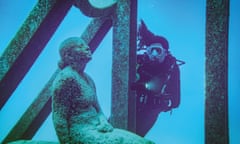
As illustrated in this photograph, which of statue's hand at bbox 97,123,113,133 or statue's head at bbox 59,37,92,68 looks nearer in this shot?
statue's hand at bbox 97,123,113,133

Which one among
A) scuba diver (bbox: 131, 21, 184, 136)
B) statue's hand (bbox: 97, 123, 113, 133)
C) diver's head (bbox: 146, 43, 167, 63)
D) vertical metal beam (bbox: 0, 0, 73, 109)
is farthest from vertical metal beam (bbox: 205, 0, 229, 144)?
vertical metal beam (bbox: 0, 0, 73, 109)

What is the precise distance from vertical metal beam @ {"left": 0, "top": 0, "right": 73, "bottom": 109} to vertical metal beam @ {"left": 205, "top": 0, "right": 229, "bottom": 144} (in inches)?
77.3

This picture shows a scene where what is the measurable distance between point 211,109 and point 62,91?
5.45 ft

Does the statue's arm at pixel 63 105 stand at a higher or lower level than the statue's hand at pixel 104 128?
higher

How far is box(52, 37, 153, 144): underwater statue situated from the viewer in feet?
9.03

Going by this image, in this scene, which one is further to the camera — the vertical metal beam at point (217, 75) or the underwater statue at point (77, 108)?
the vertical metal beam at point (217, 75)

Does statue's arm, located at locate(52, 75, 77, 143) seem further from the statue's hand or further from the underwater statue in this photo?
the statue's hand

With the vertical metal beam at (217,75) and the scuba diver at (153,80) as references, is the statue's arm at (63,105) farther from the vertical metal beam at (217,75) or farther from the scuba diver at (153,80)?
the vertical metal beam at (217,75)

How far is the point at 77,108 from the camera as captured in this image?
9.50 ft

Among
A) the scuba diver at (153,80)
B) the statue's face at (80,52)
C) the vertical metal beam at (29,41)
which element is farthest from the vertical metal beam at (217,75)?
the vertical metal beam at (29,41)

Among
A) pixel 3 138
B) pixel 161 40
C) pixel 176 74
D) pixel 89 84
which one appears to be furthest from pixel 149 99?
pixel 3 138

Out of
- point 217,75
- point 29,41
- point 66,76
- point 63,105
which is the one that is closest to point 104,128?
point 63,105

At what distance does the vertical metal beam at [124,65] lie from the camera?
12.5 ft

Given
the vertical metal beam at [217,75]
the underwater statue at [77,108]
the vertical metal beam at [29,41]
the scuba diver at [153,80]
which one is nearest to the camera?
the underwater statue at [77,108]
